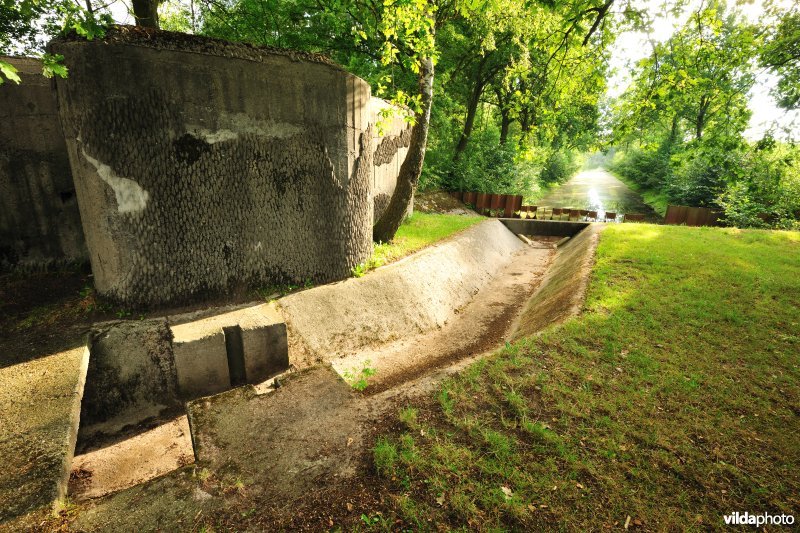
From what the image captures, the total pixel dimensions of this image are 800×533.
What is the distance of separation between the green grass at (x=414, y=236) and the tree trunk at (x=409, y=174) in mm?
414

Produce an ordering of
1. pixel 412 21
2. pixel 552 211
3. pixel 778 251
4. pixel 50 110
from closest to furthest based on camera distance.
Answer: pixel 50 110, pixel 412 21, pixel 778 251, pixel 552 211

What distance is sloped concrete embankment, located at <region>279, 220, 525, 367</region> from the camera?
19.9ft

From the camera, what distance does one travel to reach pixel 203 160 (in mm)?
5484

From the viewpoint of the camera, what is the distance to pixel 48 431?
3412 millimetres

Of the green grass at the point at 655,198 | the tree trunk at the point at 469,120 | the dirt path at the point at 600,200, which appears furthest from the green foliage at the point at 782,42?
the dirt path at the point at 600,200

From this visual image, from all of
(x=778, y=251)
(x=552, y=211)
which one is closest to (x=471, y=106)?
(x=552, y=211)

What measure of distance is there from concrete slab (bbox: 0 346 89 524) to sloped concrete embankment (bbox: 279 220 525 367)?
2.56 metres

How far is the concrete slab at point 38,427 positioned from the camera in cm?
290

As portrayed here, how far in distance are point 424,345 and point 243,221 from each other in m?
3.68

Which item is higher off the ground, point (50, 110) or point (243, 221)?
point (50, 110)

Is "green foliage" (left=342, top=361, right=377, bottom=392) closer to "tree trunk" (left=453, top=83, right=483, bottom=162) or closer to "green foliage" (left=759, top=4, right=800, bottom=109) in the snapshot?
"green foliage" (left=759, top=4, right=800, bottom=109)

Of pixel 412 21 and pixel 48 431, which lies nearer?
pixel 48 431

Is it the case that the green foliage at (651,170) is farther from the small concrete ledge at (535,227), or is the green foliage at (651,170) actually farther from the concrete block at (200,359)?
the concrete block at (200,359)

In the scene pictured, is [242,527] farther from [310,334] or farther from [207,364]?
[310,334]
